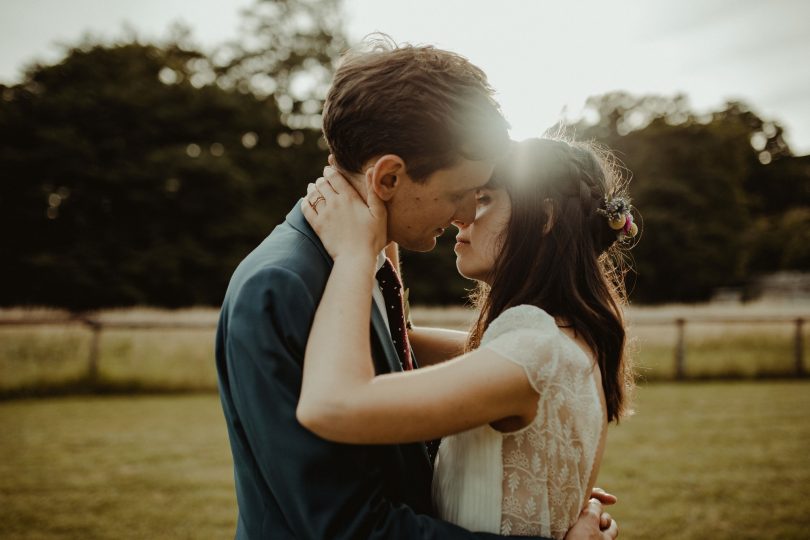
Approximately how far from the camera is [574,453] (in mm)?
2029

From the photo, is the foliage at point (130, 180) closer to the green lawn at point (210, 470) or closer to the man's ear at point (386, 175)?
the green lawn at point (210, 470)

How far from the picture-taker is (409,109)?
190 cm

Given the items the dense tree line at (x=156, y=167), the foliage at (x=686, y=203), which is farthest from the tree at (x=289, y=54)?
the foliage at (x=686, y=203)

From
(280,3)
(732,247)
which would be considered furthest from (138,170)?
(732,247)

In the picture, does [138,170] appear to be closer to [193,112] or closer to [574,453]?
[193,112]

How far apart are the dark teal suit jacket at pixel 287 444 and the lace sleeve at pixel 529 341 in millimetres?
449

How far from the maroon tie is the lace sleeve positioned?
40cm

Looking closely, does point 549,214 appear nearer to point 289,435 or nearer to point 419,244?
point 419,244

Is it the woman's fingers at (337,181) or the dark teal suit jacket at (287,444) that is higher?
the woman's fingers at (337,181)

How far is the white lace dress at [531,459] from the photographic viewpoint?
1.95 m

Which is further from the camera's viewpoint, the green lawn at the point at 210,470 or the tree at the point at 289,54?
the tree at the point at 289,54

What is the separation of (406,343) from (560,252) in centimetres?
67

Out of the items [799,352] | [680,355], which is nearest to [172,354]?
[680,355]

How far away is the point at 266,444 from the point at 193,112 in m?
34.7
